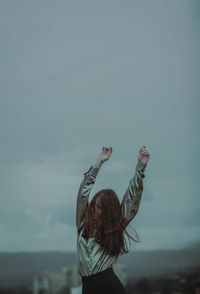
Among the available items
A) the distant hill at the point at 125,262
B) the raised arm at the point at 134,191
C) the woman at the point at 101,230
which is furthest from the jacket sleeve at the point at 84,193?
the distant hill at the point at 125,262

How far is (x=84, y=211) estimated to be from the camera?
1544 mm

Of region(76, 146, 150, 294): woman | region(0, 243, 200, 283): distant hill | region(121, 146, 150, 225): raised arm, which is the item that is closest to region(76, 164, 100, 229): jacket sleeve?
region(76, 146, 150, 294): woman

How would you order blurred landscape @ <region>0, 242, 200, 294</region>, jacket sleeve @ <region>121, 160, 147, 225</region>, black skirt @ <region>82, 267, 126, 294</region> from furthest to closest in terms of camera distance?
blurred landscape @ <region>0, 242, 200, 294</region>
jacket sleeve @ <region>121, 160, 147, 225</region>
black skirt @ <region>82, 267, 126, 294</region>

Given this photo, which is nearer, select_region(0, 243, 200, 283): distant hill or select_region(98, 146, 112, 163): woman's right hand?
select_region(98, 146, 112, 163): woman's right hand

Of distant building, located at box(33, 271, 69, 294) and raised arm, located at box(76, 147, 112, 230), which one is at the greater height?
raised arm, located at box(76, 147, 112, 230)

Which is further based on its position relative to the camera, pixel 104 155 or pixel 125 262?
pixel 125 262

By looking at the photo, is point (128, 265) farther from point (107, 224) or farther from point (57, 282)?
point (107, 224)


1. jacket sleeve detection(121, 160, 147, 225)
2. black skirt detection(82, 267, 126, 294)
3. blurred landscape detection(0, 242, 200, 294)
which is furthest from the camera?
blurred landscape detection(0, 242, 200, 294)

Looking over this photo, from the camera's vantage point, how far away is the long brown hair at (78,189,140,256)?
1532 millimetres

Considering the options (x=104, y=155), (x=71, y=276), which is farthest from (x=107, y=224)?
(x=71, y=276)

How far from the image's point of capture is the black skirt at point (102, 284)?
57.8 inches

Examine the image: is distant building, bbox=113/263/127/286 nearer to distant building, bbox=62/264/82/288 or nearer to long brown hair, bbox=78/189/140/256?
distant building, bbox=62/264/82/288

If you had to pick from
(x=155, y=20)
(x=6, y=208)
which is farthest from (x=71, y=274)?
(x=155, y=20)

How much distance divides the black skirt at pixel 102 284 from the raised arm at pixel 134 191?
0.80 feet
